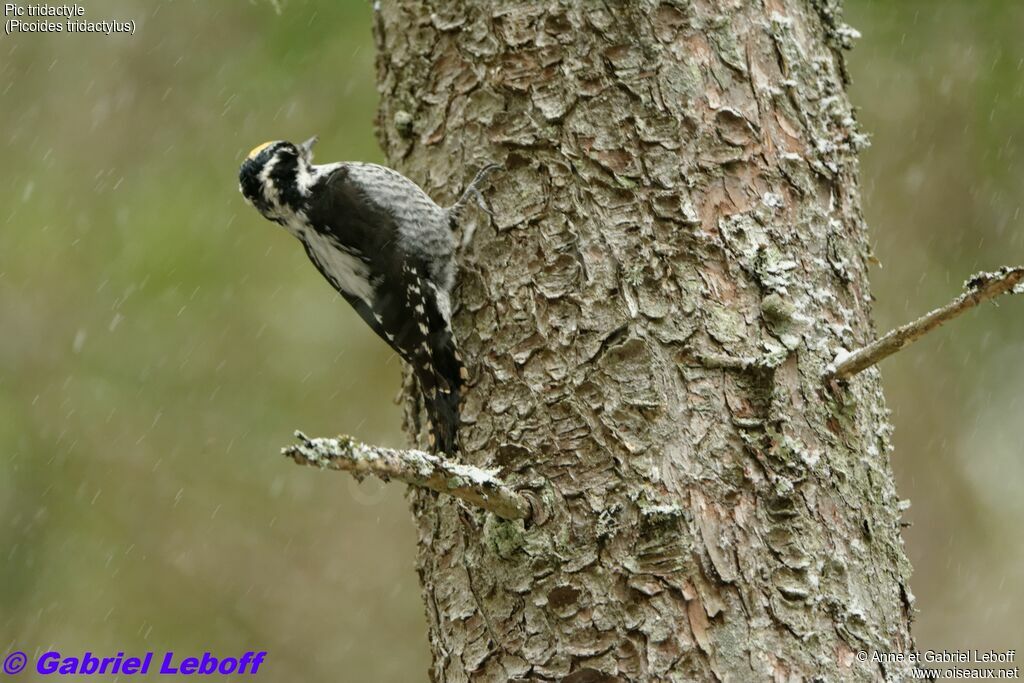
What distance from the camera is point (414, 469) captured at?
212cm

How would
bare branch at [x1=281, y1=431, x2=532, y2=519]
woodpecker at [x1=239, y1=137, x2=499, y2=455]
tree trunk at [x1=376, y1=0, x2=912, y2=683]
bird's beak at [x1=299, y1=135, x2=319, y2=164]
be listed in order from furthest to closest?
bird's beak at [x1=299, y1=135, x2=319, y2=164] < woodpecker at [x1=239, y1=137, x2=499, y2=455] < tree trunk at [x1=376, y1=0, x2=912, y2=683] < bare branch at [x1=281, y1=431, x2=532, y2=519]

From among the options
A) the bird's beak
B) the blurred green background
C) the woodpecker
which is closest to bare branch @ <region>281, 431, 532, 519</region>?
the woodpecker

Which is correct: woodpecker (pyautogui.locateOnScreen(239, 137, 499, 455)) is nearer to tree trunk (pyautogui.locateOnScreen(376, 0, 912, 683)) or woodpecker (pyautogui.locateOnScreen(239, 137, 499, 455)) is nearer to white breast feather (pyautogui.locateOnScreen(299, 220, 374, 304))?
white breast feather (pyautogui.locateOnScreen(299, 220, 374, 304))

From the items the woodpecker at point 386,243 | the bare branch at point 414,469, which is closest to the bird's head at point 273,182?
the woodpecker at point 386,243

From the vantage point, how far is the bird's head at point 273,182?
4.07 meters

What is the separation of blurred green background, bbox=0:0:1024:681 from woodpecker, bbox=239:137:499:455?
1216mm

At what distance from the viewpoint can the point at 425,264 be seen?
3537 mm

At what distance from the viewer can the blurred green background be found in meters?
5.46

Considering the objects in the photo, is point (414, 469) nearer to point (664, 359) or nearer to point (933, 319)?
point (664, 359)

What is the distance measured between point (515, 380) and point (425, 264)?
2.83 ft

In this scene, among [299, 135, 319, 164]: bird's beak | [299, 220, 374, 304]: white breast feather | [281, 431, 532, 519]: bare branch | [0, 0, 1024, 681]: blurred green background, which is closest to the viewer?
[281, 431, 532, 519]: bare branch

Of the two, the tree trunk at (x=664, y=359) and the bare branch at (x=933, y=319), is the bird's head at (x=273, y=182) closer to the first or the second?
the tree trunk at (x=664, y=359)

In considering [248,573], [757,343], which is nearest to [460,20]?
[757,343]

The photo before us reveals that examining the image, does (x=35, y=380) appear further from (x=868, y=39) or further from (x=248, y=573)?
(x=868, y=39)
